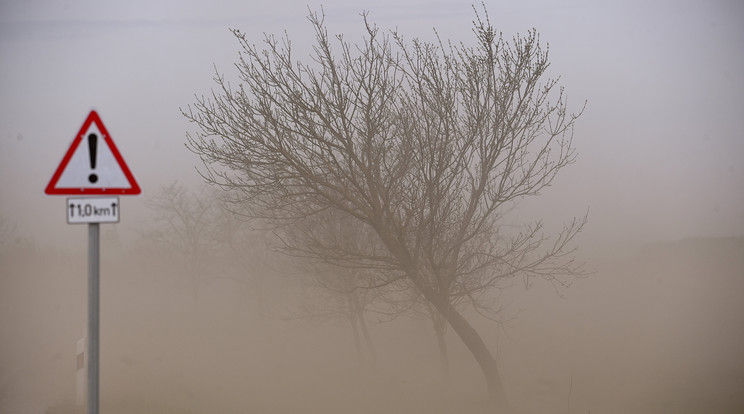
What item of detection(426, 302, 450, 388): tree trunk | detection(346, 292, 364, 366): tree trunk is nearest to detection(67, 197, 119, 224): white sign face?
detection(426, 302, 450, 388): tree trunk

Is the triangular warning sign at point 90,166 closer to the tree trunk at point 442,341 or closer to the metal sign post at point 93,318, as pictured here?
the metal sign post at point 93,318

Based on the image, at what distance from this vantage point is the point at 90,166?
4027 millimetres

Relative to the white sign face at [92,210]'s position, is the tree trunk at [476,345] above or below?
below

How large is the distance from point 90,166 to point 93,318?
104 cm

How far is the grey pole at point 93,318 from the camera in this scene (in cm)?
395

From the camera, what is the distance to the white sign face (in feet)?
12.9

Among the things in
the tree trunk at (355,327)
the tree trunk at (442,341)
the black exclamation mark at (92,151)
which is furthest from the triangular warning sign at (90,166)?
the tree trunk at (355,327)

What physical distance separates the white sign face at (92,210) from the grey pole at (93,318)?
10 centimetres

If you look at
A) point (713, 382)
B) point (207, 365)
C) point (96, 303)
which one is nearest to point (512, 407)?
point (713, 382)

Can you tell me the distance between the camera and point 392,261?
7449mm

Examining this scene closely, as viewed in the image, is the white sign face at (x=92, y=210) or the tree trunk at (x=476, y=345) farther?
the tree trunk at (x=476, y=345)

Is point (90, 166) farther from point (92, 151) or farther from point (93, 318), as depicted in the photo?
point (93, 318)

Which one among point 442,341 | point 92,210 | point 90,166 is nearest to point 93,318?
point 92,210

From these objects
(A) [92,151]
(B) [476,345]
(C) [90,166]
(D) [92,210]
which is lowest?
(B) [476,345]
